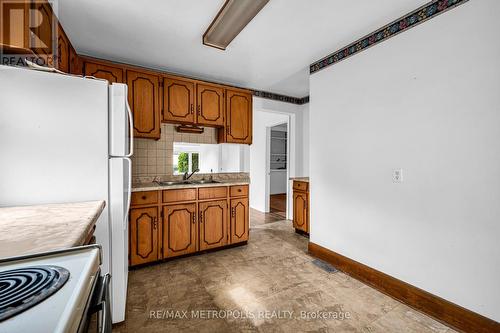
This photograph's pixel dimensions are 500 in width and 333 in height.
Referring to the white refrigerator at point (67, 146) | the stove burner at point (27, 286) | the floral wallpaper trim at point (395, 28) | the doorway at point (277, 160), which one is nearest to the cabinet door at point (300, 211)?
the floral wallpaper trim at point (395, 28)


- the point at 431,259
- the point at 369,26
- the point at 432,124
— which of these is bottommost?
the point at 431,259

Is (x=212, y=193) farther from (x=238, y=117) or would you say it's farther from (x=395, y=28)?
(x=395, y=28)

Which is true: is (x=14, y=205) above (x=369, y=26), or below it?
below

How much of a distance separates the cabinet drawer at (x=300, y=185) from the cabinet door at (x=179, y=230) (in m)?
1.64

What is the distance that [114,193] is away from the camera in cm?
154

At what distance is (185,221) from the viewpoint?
2.69m

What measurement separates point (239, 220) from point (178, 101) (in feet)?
5.72

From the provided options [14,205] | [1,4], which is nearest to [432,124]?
[14,205]

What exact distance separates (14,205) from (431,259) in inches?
112

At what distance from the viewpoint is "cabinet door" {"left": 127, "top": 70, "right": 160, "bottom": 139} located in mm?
2580

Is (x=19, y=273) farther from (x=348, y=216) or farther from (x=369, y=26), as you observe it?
(x=369, y=26)

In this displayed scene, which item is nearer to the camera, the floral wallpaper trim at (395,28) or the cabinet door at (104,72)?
the floral wallpaper trim at (395,28)

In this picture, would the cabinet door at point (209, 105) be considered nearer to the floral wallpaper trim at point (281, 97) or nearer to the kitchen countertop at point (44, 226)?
the floral wallpaper trim at point (281, 97)

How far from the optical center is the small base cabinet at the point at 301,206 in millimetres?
Result: 3395
